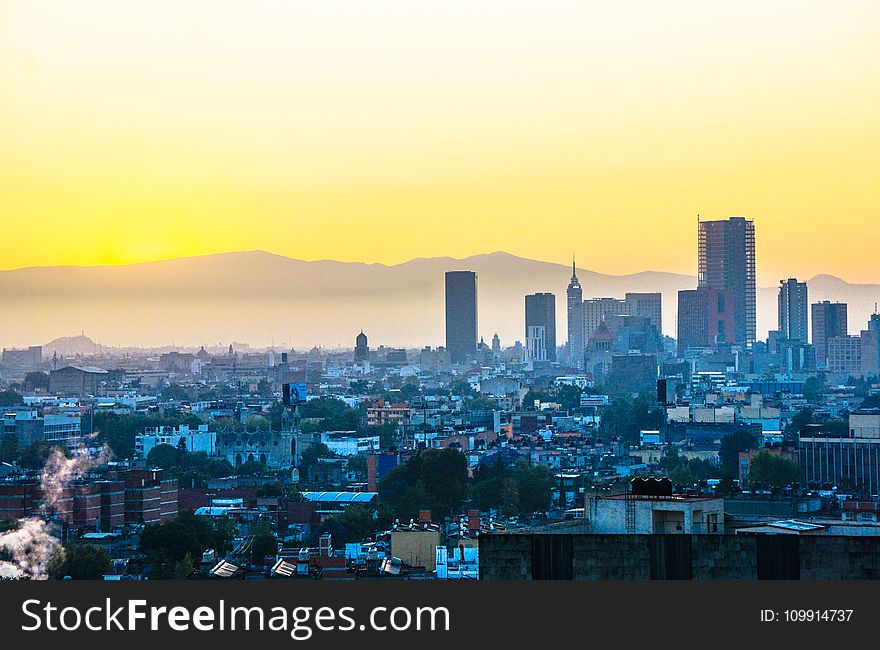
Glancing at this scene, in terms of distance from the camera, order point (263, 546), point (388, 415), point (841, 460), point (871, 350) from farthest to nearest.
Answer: point (871, 350) → point (388, 415) → point (841, 460) → point (263, 546)

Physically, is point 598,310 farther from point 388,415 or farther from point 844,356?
point 388,415

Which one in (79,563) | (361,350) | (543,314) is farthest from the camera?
(543,314)

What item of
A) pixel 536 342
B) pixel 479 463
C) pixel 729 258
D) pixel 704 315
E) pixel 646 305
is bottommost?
pixel 479 463

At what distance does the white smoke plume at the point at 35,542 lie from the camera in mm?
27453

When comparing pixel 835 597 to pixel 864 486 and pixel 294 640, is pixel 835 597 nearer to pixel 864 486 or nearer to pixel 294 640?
pixel 294 640

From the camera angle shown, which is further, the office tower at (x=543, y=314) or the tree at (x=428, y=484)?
the office tower at (x=543, y=314)

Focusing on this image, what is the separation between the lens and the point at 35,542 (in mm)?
30953

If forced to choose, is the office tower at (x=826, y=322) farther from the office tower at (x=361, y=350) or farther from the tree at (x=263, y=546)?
the tree at (x=263, y=546)

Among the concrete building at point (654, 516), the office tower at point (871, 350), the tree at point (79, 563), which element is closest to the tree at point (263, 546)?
the tree at point (79, 563)

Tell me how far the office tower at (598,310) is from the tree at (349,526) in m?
119

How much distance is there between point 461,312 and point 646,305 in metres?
13.9

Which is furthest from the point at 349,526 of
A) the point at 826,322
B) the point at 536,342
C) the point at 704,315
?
the point at 536,342

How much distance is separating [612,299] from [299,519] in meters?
122

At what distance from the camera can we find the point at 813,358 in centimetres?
12062
